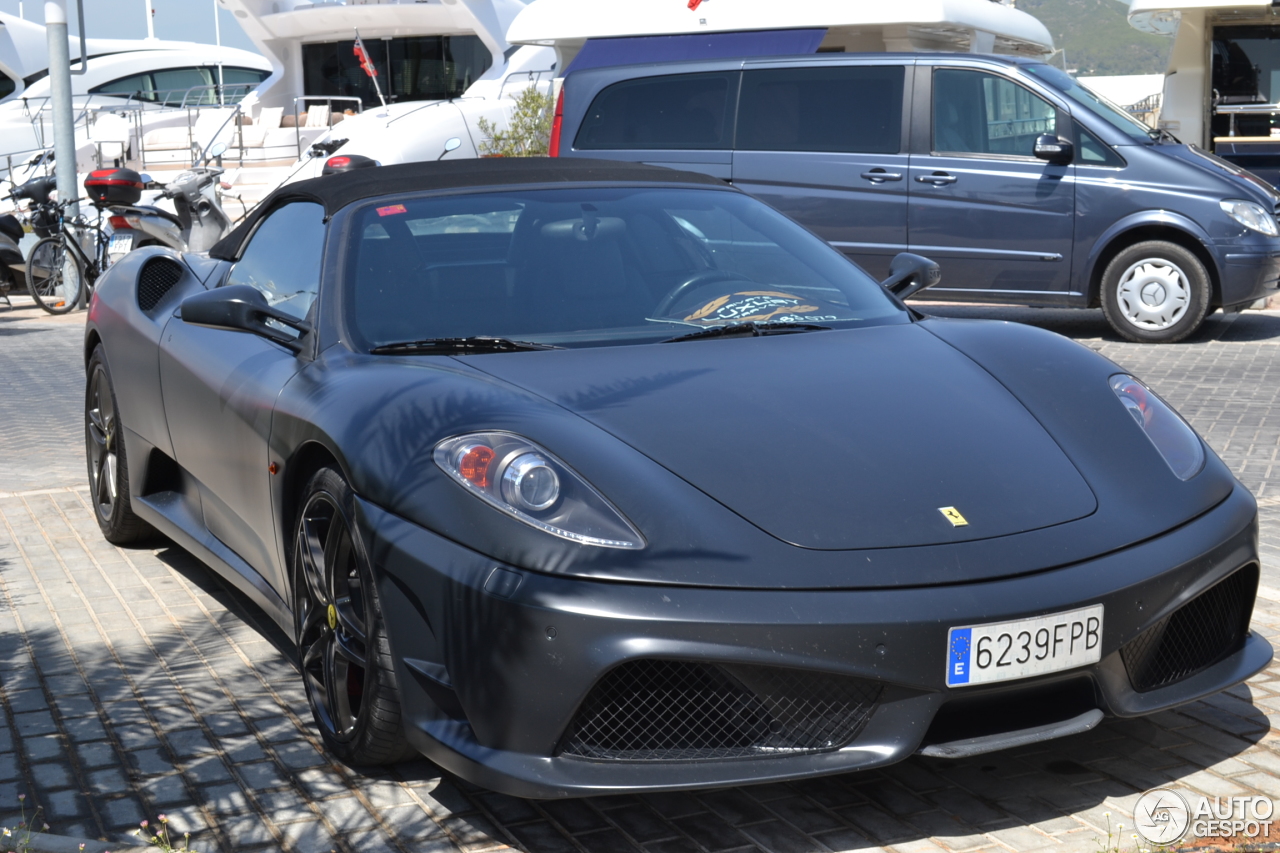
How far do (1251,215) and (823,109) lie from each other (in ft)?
10.2

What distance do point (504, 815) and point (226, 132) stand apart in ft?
81.7

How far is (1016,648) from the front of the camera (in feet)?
8.97

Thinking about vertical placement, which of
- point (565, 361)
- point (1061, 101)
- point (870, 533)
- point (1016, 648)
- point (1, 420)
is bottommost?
point (1, 420)

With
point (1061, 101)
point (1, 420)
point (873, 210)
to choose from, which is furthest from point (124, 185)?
point (1061, 101)

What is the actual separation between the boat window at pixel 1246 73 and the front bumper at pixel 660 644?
52.8 feet

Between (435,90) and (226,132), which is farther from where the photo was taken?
(435,90)

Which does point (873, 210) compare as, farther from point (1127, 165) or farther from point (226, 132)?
point (226, 132)

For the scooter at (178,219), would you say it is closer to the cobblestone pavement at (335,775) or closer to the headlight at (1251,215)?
the headlight at (1251,215)

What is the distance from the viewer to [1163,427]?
3.42 meters

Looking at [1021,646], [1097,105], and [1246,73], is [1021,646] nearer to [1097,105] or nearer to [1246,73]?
[1097,105]

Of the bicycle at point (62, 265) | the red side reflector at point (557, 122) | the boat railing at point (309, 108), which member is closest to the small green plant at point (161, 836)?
the red side reflector at point (557, 122)

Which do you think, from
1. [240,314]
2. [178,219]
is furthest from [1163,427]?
[178,219]

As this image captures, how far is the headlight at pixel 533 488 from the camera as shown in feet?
9.11

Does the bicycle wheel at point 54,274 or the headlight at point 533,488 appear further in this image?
the bicycle wheel at point 54,274
